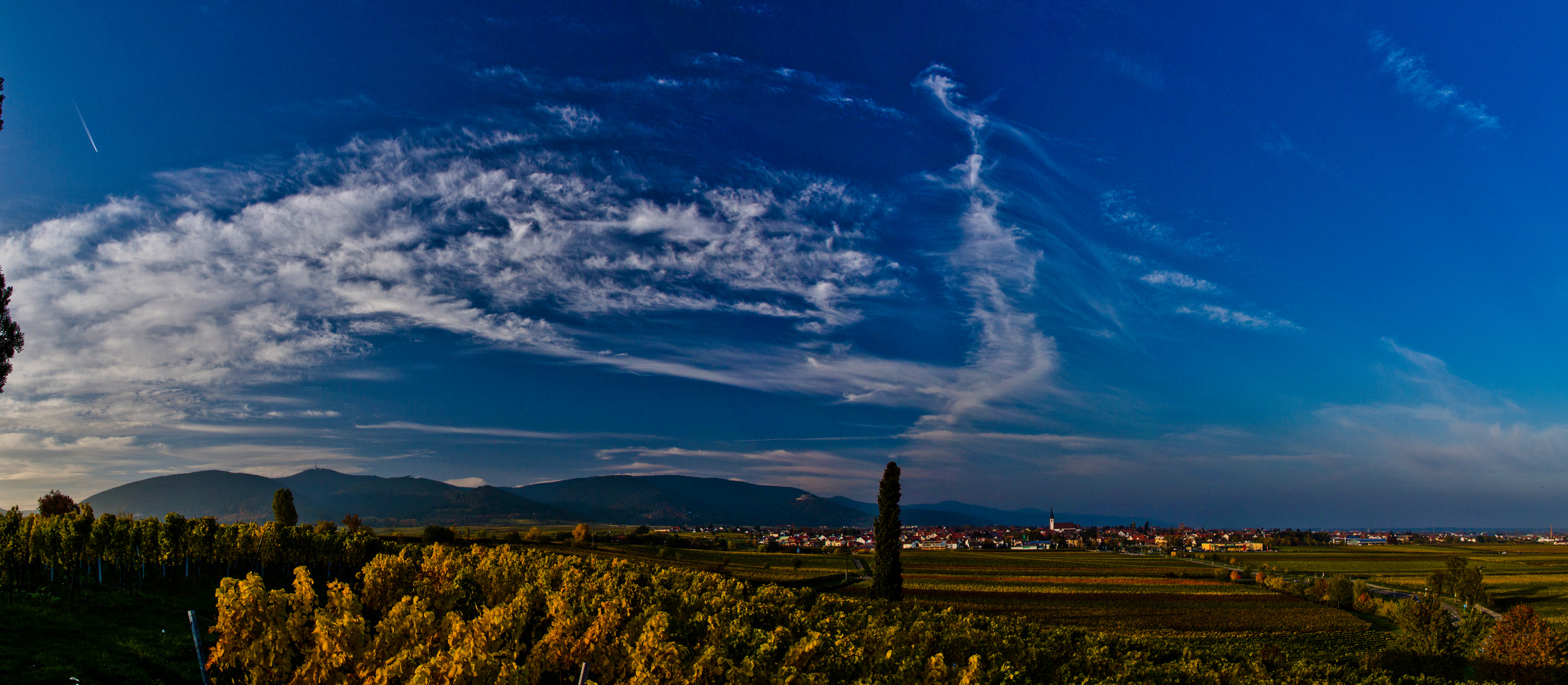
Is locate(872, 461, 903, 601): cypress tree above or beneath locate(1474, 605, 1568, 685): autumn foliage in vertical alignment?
above

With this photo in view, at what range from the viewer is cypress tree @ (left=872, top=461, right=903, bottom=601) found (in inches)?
2315

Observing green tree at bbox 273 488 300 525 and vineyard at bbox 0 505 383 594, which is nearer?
vineyard at bbox 0 505 383 594

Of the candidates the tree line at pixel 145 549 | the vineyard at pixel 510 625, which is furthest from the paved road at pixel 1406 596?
the tree line at pixel 145 549

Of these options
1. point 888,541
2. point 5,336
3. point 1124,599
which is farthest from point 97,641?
point 1124,599

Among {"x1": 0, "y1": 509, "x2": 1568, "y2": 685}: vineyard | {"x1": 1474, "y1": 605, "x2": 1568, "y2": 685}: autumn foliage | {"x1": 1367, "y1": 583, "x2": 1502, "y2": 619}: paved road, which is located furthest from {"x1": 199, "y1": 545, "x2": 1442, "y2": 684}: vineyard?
{"x1": 1367, "y1": 583, "x2": 1502, "y2": 619}: paved road

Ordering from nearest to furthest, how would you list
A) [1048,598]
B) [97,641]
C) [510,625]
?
[510,625] < [97,641] < [1048,598]

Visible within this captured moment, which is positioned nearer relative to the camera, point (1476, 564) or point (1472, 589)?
point (1472, 589)

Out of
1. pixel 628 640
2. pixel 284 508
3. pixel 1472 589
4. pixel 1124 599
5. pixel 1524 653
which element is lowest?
pixel 1472 589

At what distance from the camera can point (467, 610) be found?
3192 cm

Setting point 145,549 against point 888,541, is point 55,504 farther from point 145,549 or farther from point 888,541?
point 888,541

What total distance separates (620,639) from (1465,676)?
77.2m

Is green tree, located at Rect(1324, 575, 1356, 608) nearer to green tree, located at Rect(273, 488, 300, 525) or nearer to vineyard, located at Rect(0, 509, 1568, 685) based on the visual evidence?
vineyard, located at Rect(0, 509, 1568, 685)

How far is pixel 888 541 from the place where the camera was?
196 ft

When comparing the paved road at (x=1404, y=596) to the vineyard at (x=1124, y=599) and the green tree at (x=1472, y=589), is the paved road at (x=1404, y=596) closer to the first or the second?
the green tree at (x=1472, y=589)
